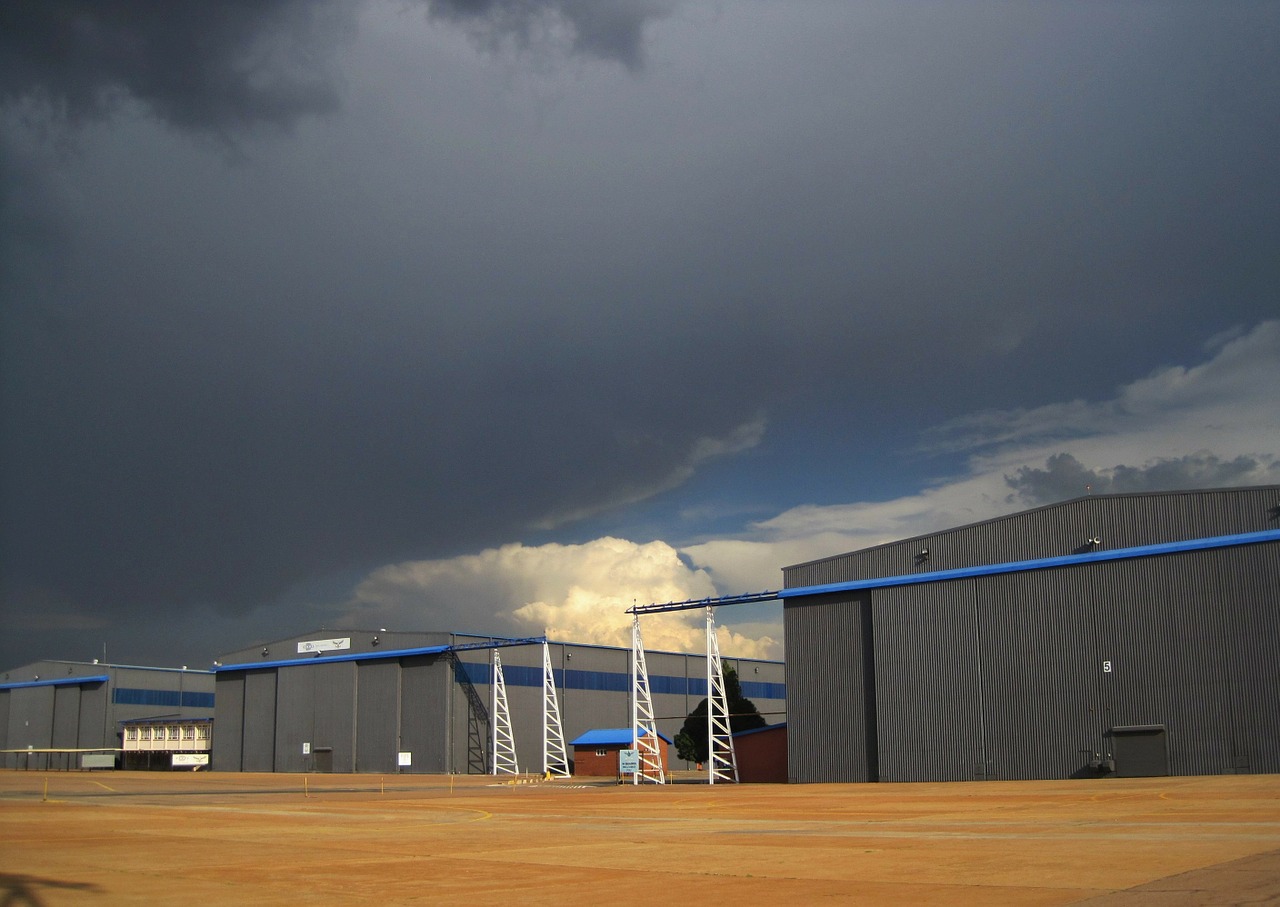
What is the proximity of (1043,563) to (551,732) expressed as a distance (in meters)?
51.6

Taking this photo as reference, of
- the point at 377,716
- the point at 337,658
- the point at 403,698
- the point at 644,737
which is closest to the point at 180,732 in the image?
the point at 337,658

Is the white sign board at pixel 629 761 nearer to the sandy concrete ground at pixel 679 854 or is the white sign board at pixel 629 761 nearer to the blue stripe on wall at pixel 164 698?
the sandy concrete ground at pixel 679 854

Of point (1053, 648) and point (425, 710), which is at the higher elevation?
point (1053, 648)

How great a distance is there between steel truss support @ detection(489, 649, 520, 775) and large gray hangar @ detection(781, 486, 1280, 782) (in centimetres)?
3221

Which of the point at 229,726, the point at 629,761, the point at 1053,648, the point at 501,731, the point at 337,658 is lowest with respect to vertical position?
the point at 629,761

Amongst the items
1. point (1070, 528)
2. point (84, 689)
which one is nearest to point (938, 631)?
point (1070, 528)

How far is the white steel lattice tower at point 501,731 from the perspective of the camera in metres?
93.7

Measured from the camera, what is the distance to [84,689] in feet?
453

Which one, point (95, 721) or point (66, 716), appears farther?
point (66, 716)

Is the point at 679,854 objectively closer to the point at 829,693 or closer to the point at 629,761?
the point at 829,693

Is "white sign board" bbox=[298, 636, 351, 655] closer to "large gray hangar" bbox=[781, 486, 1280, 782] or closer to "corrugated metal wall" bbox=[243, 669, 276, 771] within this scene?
"corrugated metal wall" bbox=[243, 669, 276, 771]

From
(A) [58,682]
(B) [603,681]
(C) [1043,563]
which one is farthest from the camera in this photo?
(A) [58,682]

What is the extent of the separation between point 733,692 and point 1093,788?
68.7m

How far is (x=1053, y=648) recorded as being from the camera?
194 feet
